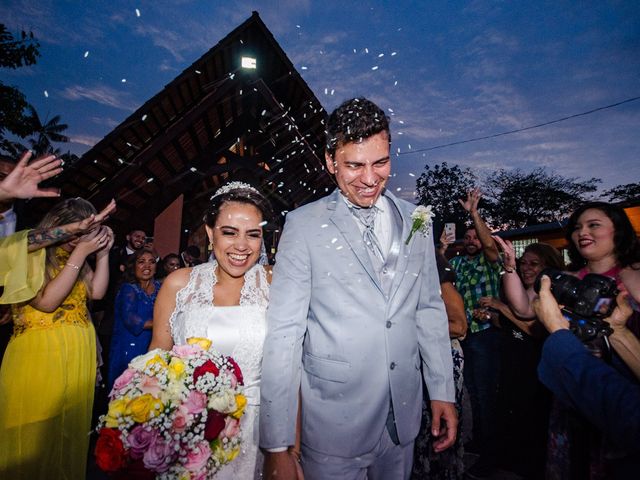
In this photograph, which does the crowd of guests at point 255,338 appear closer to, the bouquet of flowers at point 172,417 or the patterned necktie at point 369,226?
the patterned necktie at point 369,226

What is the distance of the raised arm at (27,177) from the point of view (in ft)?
7.60

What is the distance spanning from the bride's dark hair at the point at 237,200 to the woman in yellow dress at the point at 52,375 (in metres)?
1.39

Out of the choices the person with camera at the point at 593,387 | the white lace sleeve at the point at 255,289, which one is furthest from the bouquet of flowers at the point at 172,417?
the person with camera at the point at 593,387

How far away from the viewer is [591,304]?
1880 mm

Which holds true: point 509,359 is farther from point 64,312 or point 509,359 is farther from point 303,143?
point 303,143

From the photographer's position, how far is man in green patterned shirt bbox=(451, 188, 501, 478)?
4.05m

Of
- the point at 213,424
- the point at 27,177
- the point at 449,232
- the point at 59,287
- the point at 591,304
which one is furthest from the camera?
the point at 449,232

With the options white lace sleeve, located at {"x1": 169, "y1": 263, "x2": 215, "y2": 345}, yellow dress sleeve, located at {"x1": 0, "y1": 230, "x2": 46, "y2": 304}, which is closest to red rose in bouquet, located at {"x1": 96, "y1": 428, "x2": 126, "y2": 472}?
white lace sleeve, located at {"x1": 169, "y1": 263, "x2": 215, "y2": 345}

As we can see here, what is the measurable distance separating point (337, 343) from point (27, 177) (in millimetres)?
2459

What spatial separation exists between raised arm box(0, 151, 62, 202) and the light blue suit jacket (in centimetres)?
189

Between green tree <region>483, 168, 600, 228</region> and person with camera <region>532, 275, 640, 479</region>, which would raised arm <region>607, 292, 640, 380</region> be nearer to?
person with camera <region>532, 275, 640, 479</region>

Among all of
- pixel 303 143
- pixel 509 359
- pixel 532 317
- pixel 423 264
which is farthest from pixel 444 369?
pixel 303 143

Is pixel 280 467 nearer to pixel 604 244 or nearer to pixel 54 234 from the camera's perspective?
pixel 54 234

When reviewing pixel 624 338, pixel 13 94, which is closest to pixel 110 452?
pixel 624 338
